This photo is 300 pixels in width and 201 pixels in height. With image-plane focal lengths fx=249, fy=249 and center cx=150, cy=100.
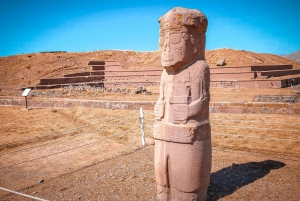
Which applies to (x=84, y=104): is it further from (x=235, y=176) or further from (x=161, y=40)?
(x=161, y=40)

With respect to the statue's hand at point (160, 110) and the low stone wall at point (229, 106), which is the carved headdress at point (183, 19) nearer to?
the statue's hand at point (160, 110)

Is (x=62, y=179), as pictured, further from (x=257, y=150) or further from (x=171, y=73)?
(x=257, y=150)

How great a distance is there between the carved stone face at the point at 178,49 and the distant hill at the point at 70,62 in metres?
26.0

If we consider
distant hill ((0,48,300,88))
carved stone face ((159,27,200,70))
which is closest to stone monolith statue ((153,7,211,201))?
carved stone face ((159,27,200,70))

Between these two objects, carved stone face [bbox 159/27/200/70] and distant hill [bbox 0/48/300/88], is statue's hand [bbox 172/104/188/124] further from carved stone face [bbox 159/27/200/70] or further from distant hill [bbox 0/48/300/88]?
distant hill [bbox 0/48/300/88]

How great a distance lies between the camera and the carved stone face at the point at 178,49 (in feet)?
11.7

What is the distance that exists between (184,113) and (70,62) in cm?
3287

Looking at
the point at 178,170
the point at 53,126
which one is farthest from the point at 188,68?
the point at 53,126

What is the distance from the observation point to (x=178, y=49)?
141 inches

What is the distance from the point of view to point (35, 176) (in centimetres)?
571

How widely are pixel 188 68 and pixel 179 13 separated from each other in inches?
31.3

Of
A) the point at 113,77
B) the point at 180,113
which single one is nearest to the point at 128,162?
the point at 180,113

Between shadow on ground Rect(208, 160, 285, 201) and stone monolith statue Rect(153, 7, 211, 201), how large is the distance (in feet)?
2.49

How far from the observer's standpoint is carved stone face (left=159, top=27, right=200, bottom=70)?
357cm
